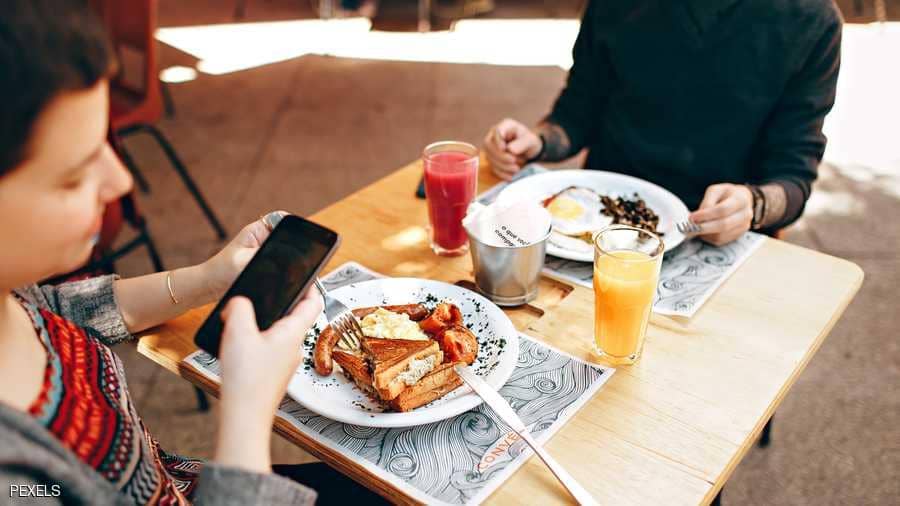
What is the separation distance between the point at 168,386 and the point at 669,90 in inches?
72.5

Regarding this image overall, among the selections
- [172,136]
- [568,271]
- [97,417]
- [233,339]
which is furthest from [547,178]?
[172,136]

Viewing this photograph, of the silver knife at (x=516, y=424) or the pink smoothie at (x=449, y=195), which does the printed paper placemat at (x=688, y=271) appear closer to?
the pink smoothie at (x=449, y=195)

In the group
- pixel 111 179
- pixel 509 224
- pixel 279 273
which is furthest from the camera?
pixel 509 224

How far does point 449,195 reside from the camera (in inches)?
57.9

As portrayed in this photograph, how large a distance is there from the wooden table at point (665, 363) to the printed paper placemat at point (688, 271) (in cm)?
2

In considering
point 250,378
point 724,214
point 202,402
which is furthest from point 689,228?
point 202,402

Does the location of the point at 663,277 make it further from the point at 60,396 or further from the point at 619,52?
the point at 60,396

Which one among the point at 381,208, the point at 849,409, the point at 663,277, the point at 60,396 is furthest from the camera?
the point at 849,409

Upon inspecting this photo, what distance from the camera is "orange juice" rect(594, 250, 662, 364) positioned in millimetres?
1155

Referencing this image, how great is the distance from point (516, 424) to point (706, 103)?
112 centimetres

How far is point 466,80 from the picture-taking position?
4926mm

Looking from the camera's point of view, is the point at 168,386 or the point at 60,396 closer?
the point at 60,396

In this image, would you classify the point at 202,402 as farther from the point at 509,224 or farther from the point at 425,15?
the point at 425,15

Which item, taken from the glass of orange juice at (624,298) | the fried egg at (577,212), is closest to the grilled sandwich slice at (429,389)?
the glass of orange juice at (624,298)
